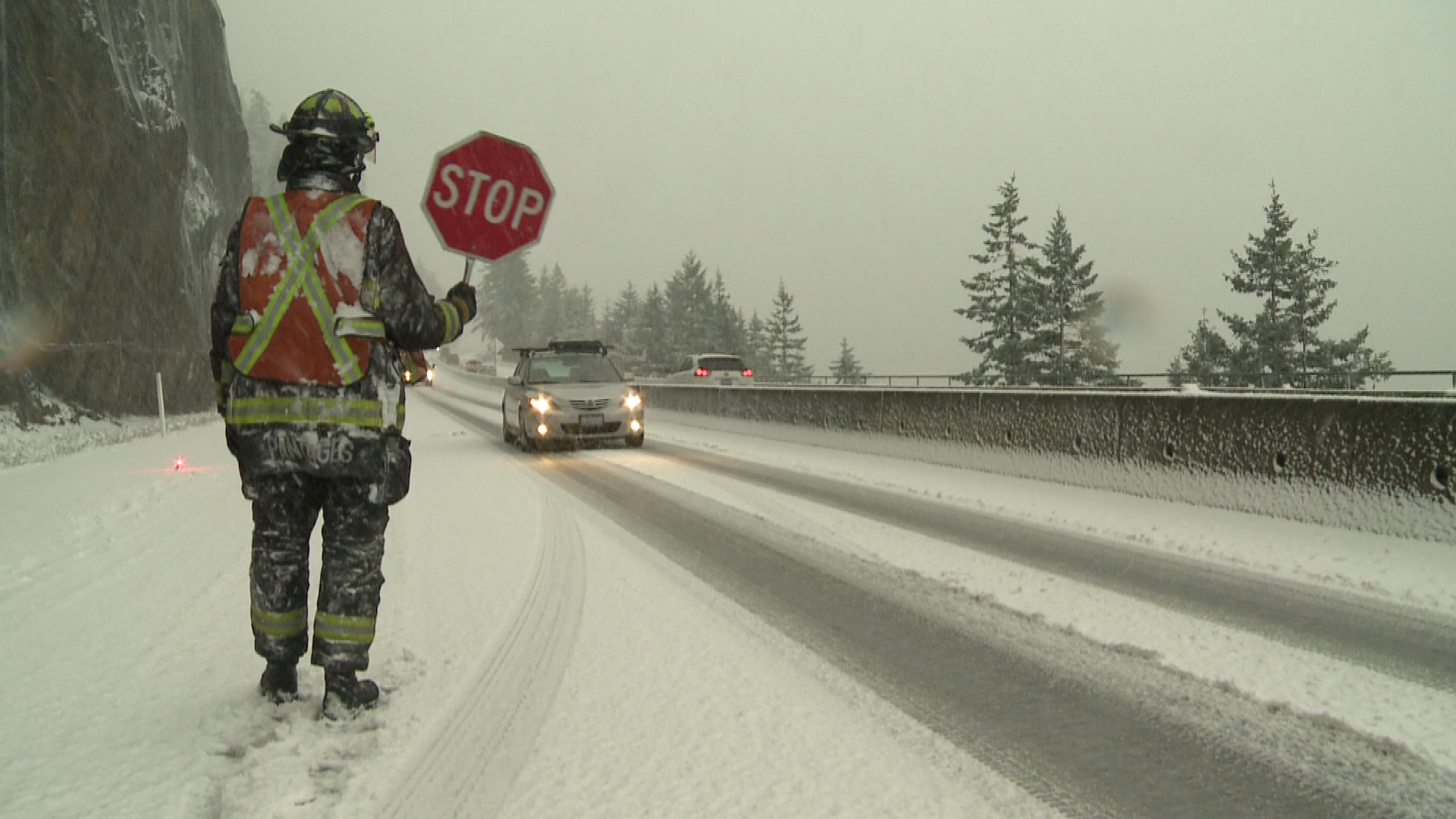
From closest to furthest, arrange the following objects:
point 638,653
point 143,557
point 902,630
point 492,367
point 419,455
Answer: point 638,653 → point 902,630 → point 143,557 → point 419,455 → point 492,367

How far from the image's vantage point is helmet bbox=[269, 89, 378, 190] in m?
3.35

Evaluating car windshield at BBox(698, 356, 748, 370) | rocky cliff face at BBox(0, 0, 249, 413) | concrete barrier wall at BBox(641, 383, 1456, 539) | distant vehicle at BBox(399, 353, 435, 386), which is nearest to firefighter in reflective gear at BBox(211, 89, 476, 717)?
distant vehicle at BBox(399, 353, 435, 386)

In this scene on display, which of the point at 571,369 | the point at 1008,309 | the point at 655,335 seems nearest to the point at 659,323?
the point at 655,335

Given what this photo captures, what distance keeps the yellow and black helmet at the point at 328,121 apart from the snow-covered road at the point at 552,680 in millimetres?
2188

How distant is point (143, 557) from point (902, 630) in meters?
5.53

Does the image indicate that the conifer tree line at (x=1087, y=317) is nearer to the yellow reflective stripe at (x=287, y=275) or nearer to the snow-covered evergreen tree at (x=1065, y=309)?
the snow-covered evergreen tree at (x=1065, y=309)

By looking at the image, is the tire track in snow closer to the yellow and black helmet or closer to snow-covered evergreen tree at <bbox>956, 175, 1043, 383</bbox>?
the yellow and black helmet

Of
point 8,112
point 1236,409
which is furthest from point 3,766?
point 8,112

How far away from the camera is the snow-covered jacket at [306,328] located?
10.5 feet

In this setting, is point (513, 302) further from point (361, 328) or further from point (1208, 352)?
point (361, 328)

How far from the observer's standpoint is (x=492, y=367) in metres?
95.1

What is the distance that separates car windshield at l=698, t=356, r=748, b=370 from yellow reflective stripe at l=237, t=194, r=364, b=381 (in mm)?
34128

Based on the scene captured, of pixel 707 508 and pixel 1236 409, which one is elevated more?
pixel 1236 409

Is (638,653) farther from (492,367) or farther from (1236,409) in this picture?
(492,367)
